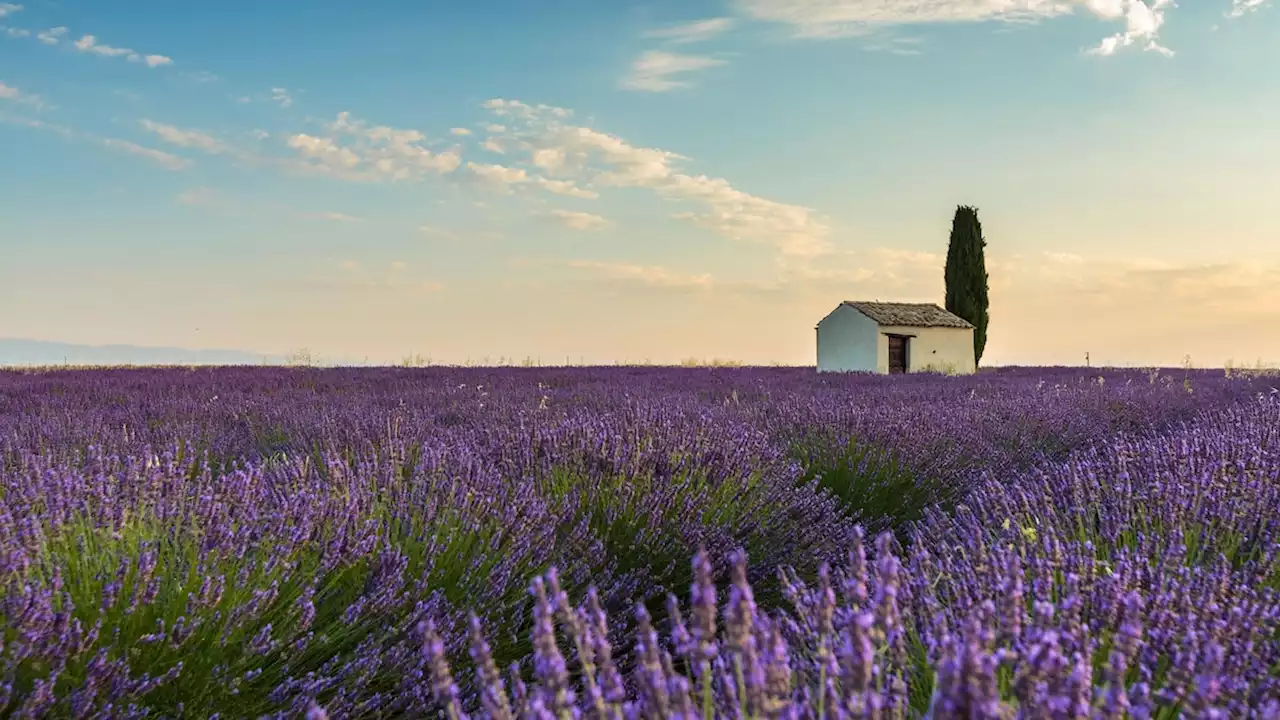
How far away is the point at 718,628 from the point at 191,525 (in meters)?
1.42

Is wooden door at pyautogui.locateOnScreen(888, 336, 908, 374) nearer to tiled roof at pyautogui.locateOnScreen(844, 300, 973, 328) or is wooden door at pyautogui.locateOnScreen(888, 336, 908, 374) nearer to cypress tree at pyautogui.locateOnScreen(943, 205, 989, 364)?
tiled roof at pyautogui.locateOnScreen(844, 300, 973, 328)

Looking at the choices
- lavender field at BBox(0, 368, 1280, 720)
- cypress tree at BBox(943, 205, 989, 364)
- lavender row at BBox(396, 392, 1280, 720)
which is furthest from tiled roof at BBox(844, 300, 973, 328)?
lavender row at BBox(396, 392, 1280, 720)

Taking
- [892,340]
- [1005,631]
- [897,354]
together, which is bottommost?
[1005,631]

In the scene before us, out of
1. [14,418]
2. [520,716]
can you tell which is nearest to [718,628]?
[520,716]

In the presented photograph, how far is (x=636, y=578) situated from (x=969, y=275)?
2536 cm

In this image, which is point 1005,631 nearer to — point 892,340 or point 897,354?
point 892,340

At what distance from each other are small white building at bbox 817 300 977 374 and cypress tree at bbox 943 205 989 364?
299cm

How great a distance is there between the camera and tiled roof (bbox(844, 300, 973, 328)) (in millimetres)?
21688

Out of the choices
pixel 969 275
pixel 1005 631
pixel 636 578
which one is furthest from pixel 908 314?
pixel 1005 631

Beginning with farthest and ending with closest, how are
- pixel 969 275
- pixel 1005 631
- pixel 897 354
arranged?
1. pixel 969 275
2. pixel 897 354
3. pixel 1005 631

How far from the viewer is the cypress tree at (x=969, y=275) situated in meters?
26.5

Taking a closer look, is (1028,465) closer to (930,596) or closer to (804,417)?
(804,417)

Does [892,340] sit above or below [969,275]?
below

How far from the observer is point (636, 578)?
10.1 ft
